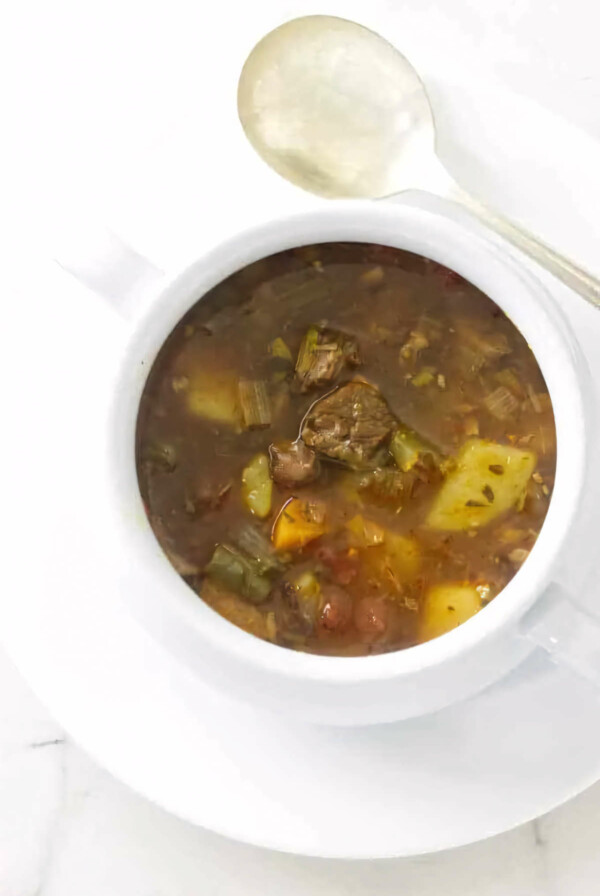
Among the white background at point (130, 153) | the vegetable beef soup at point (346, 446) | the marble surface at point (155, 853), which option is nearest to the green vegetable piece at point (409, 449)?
the vegetable beef soup at point (346, 446)

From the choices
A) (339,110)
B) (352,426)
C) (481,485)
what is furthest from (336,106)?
(481,485)

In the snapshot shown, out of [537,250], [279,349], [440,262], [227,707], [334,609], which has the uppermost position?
[537,250]

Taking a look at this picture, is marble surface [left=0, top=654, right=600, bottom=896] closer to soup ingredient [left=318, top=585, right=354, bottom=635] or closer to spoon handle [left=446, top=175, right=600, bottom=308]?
soup ingredient [left=318, top=585, right=354, bottom=635]

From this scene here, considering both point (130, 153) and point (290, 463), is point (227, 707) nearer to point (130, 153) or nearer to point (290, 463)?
point (290, 463)

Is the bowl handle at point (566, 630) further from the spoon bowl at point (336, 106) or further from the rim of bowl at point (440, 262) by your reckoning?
the spoon bowl at point (336, 106)

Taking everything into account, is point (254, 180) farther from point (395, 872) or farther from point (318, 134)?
point (395, 872)

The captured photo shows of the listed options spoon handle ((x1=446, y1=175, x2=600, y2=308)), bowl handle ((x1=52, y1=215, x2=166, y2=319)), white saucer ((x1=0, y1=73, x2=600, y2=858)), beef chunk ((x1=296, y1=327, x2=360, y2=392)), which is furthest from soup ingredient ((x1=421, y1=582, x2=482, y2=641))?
bowl handle ((x1=52, y1=215, x2=166, y2=319))

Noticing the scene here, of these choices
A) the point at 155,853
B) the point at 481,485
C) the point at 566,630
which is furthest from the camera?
the point at 155,853
